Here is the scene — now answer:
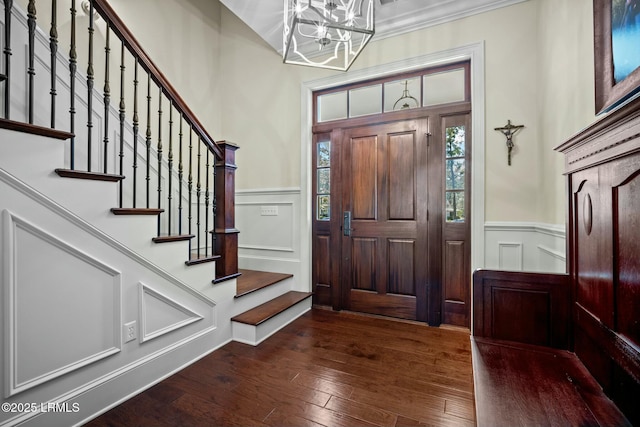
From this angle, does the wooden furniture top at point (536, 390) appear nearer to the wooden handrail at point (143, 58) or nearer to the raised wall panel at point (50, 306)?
the raised wall panel at point (50, 306)

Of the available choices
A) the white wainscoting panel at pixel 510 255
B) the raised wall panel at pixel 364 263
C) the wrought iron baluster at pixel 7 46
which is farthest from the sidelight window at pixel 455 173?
the wrought iron baluster at pixel 7 46

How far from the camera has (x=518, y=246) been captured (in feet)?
8.30

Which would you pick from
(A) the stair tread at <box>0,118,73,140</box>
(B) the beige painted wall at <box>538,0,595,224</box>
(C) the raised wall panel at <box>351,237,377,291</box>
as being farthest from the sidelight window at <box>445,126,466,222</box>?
(A) the stair tread at <box>0,118,73,140</box>

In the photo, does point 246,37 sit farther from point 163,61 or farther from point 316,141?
point 316,141

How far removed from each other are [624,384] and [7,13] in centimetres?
279

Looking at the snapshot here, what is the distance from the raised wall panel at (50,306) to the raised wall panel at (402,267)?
2.31 m

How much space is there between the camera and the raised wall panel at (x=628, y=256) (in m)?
0.93

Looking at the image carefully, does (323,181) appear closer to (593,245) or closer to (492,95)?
(492,95)

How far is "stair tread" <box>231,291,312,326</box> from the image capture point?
2.45 metres

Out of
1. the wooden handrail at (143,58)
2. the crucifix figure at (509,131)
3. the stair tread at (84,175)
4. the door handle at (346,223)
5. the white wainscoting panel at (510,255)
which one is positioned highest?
the wooden handrail at (143,58)

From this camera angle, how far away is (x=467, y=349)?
7.61 ft

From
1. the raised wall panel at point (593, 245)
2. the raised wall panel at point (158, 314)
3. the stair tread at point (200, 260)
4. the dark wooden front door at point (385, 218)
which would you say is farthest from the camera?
the dark wooden front door at point (385, 218)

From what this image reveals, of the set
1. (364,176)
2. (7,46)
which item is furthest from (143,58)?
(364,176)

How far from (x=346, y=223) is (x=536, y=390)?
221cm
